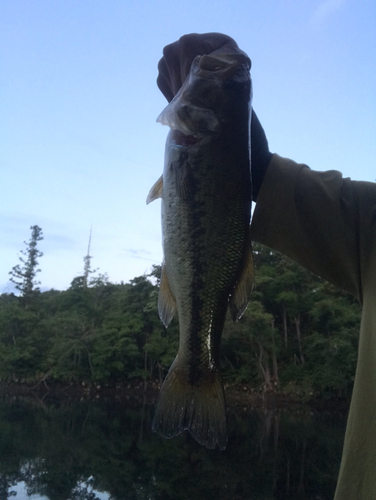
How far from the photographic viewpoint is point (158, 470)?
15.7 meters

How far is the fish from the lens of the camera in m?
1.54

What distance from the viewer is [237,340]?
91.4ft

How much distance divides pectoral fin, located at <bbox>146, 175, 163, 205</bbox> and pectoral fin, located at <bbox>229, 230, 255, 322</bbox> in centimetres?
43

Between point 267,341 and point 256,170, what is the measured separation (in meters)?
26.9

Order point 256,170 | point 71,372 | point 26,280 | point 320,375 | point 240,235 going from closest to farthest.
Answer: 1. point 240,235
2. point 256,170
3. point 320,375
4. point 71,372
5. point 26,280

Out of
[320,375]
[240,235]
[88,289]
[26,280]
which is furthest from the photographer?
[26,280]

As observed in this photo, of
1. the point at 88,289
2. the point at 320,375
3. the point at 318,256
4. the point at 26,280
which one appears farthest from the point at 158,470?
the point at 26,280

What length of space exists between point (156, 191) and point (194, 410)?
82 centimetres

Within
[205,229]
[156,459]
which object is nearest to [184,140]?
[205,229]

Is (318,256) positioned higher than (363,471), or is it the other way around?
(318,256)

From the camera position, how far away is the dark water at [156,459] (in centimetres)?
1356

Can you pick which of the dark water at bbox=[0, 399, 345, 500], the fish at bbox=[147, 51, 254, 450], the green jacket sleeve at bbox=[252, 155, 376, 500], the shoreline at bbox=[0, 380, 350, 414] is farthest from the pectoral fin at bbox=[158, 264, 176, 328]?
the shoreline at bbox=[0, 380, 350, 414]

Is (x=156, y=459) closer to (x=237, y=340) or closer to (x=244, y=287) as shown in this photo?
(x=237, y=340)

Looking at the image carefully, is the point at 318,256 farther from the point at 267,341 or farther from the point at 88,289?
the point at 88,289
